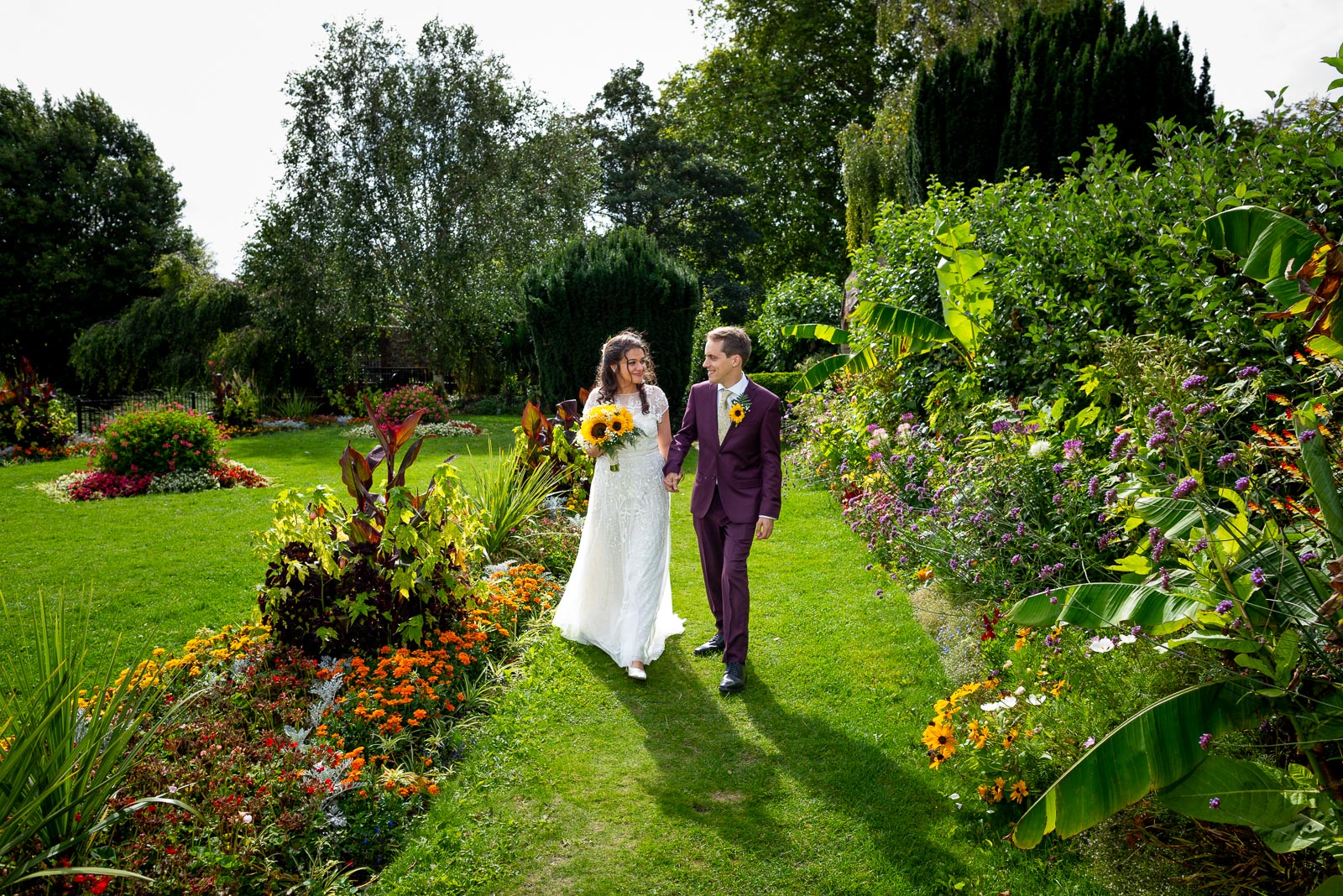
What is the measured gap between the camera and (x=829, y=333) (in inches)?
322

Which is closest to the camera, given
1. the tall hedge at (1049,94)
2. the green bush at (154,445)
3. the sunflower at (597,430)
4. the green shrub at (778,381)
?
the sunflower at (597,430)

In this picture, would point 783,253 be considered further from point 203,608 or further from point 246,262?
point 203,608

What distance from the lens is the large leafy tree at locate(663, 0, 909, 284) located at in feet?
78.9

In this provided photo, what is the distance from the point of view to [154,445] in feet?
39.5

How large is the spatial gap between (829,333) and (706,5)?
21.4 m

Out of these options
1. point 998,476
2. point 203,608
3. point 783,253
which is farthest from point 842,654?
point 783,253

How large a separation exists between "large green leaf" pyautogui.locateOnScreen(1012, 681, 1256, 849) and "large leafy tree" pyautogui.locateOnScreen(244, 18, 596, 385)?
774 inches

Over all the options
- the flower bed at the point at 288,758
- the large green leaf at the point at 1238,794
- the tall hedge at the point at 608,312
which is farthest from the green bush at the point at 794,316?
the large green leaf at the point at 1238,794

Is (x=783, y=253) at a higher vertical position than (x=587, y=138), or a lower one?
lower

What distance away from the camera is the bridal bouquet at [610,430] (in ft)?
17.3

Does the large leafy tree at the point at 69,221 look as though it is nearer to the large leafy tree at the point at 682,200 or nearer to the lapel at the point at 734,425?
the large leafy tree at the point at 682,200

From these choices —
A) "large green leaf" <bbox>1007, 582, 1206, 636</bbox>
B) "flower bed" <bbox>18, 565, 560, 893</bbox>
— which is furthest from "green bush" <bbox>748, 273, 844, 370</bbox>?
"large green leaf" <bbox>1007, 582, 1206, 636</bbox>

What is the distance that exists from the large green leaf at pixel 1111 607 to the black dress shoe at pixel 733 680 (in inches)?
91.7

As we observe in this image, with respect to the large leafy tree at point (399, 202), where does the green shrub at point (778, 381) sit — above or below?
below
